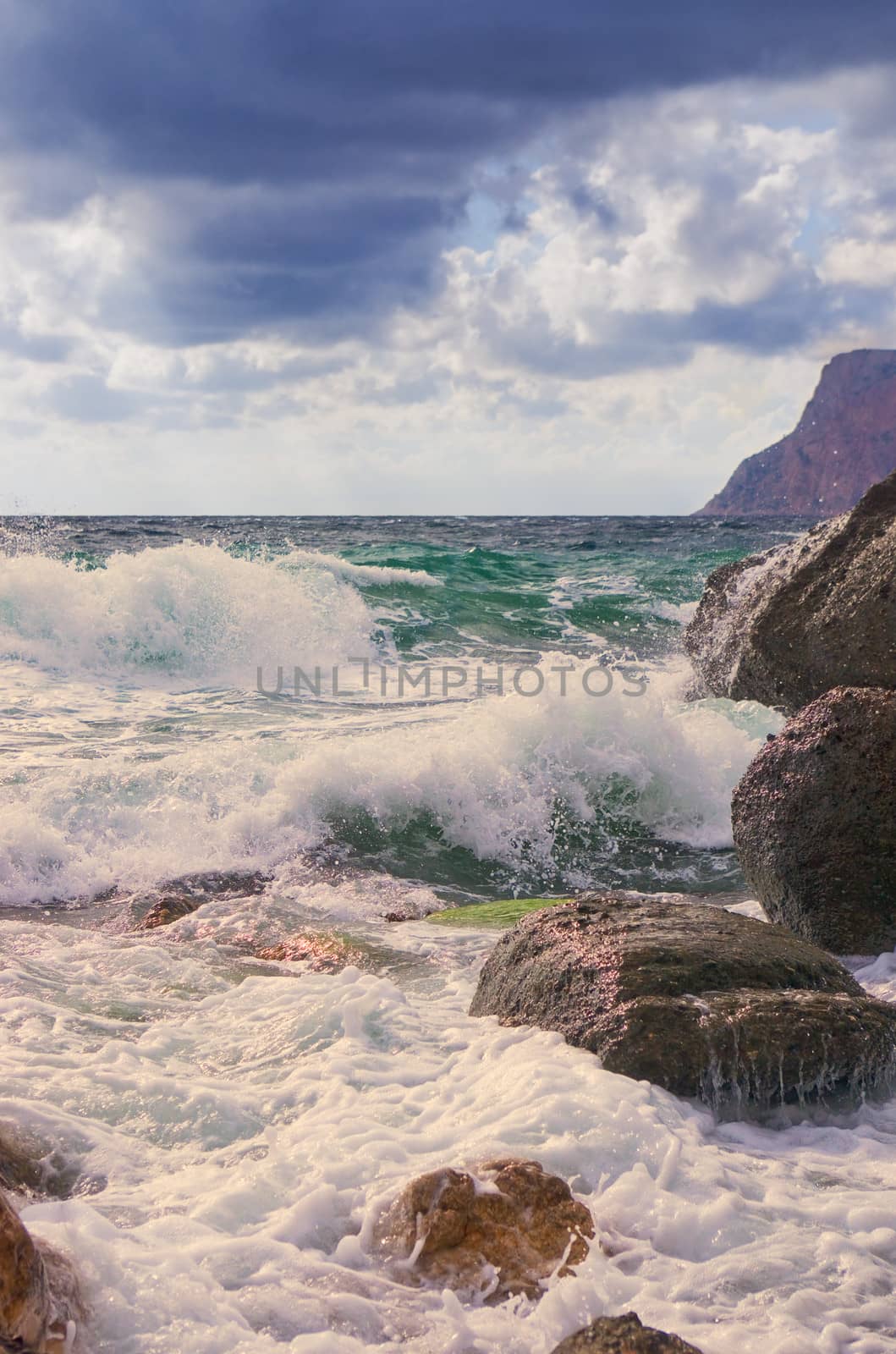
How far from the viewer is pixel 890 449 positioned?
366 ft

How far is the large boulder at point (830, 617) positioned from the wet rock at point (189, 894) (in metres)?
3.85

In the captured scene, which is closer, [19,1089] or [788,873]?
[19,1089]

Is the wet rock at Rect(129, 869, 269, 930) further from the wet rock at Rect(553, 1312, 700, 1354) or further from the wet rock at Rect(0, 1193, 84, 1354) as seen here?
the wet rock at Rect(553, 1312, 700, 1354)

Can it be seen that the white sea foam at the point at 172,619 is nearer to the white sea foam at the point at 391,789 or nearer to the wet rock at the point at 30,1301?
the white sea foam at the point at 391,789

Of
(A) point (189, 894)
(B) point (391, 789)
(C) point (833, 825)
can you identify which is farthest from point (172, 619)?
(C) point (833, 825)

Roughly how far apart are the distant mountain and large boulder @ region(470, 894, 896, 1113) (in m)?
112

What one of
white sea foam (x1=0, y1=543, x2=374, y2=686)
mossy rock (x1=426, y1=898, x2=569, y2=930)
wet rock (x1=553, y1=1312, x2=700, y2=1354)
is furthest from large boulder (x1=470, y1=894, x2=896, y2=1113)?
white sea foam (x1=0, y1=543, x2=374, y2=686)

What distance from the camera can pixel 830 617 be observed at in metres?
6.49

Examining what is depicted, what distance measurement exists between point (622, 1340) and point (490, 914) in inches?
143

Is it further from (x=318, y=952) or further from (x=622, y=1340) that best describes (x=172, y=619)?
(x=622, y=1340)

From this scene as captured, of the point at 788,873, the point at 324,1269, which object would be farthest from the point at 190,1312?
the point at 788,873

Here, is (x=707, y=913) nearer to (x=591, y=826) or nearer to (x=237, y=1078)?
(x=237, y=1078)

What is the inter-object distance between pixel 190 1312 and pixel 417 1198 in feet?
1.84

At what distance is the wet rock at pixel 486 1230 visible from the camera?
2195 mm
